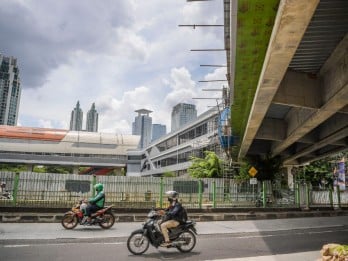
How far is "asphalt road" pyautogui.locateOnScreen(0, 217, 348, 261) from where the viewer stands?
7.77 m

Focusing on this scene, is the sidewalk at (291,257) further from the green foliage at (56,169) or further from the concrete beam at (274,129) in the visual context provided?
the green foliage at (56,169)

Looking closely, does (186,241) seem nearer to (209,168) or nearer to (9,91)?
(209,168)

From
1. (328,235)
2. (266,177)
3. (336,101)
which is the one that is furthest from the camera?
(266,177)

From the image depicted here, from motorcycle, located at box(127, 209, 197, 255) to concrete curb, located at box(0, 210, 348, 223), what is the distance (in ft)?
24.9

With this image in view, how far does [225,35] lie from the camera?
9.73 metres

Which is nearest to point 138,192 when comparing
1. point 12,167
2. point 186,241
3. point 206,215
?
point 206,215

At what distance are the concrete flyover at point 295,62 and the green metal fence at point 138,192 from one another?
486 cm

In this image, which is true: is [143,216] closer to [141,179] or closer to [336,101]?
[141,179]

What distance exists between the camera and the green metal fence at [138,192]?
1616 centimetres

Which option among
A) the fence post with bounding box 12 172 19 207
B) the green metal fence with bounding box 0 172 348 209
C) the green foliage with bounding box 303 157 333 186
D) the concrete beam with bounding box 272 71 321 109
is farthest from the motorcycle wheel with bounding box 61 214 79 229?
the green foliage with bounding box 303 157 333 186

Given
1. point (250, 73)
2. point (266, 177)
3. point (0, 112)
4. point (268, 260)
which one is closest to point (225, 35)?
point (250, 73)

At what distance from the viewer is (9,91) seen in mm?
121750

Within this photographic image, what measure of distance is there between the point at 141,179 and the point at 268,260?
12039mm

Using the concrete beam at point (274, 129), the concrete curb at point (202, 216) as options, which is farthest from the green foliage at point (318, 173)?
the concrete beam at point (274, 129)
